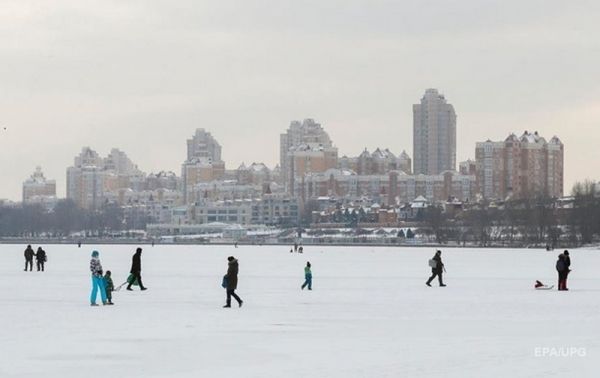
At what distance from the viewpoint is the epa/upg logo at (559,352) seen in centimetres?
1808

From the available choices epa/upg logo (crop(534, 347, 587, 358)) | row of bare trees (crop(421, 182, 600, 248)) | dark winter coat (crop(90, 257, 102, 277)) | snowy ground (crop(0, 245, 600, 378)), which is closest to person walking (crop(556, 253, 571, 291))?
snowy ground (crop(0, 245, 600, 378))

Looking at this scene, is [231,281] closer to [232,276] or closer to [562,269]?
[232,276]

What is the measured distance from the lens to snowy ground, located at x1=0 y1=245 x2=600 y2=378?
16969 millimetres

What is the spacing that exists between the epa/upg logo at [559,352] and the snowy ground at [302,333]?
0.08 feet

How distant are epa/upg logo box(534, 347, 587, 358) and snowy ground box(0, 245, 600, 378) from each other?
0.08 ft

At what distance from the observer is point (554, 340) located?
2039cm

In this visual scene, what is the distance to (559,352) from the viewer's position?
1848 cm

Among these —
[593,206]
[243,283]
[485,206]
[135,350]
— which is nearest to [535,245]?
[593,206]

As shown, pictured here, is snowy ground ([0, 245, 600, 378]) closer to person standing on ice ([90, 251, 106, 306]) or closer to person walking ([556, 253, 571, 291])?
person standing on ice ([90, 251, 106, 306])

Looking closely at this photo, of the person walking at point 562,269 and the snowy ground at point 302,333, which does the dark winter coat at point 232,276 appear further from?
the person walking at point 562,269

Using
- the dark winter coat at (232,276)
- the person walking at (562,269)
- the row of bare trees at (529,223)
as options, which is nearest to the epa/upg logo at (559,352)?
the dark winter coat at (232,276)

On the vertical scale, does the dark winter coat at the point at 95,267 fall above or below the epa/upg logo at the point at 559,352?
above

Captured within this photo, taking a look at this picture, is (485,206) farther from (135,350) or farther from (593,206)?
(135,350)

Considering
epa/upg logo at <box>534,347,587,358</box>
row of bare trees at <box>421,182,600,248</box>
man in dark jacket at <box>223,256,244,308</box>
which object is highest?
row of bare trees at <box>421,182,600,248</box>
